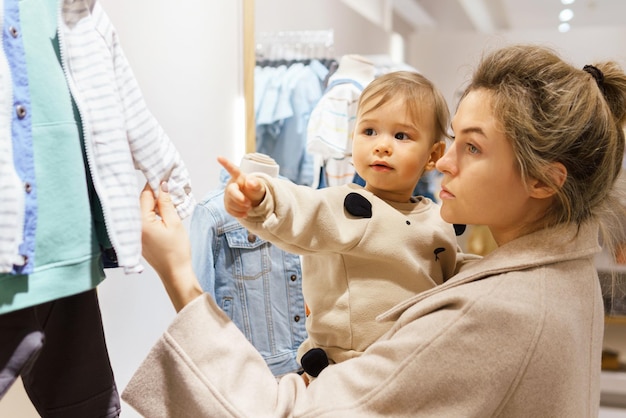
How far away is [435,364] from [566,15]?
3.35 meters

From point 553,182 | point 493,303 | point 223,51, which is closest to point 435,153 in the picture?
point 553,182

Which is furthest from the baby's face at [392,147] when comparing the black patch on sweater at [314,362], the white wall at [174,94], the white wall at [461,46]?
the white wall at [461,46]

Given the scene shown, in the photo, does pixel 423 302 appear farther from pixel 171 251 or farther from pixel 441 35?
pixel 441 35

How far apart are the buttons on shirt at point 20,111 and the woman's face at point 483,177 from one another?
0.65 metres

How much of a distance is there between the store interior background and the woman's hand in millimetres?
615

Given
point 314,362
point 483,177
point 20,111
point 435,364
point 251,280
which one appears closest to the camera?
point 20,111

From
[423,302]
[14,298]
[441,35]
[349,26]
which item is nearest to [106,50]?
[14,298]

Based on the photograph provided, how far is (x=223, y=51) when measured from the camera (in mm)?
2520

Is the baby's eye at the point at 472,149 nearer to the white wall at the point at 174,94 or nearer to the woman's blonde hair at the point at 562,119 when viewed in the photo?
the woman's blonde hair at the point at 562,119

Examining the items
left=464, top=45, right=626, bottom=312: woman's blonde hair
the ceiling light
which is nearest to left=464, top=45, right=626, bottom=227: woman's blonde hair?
left=464, top=45, right=626, bottom=312: woman's blonde hair

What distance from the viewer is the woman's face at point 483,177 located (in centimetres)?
105

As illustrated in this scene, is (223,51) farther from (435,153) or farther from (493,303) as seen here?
(493,303)

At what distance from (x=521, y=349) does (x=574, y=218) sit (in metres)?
0.26

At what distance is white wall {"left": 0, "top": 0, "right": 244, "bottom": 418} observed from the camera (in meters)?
1.98
